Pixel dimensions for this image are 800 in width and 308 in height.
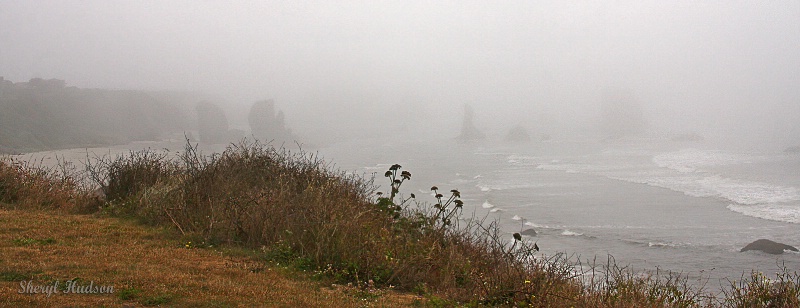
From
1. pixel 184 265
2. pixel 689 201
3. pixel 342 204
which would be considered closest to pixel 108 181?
pixel 342 204

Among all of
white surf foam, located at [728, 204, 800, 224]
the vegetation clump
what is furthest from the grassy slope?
white surf foam, located at [728, 204, 800, 224]

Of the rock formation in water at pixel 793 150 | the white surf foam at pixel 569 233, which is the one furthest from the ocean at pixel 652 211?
the rock formation in water at pixel 793 150

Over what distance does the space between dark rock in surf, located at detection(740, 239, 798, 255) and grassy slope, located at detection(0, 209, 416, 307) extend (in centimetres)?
2558

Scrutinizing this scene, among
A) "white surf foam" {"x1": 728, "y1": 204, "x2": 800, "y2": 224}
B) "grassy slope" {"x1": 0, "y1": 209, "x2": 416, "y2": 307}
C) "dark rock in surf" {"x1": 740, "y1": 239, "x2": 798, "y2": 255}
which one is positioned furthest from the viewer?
"white surf foam" {"x1": 728, "y1": 204, "x2": 800, "y2": 224}

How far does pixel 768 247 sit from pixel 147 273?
2824 centimetres

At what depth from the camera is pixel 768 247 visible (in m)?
26.2

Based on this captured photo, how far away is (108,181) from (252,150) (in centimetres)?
337

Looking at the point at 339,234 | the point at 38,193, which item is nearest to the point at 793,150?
the point at 339,234

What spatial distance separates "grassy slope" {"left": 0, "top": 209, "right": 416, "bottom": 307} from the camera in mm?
5473

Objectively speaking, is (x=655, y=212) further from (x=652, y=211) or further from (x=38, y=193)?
(x=38, y=193)

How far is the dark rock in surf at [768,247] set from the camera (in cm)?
2585

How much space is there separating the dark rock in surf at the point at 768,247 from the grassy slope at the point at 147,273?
25.6 metres

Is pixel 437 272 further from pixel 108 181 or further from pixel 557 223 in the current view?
pixel 557 223

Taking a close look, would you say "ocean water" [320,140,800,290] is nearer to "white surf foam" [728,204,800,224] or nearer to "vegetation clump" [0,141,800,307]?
"white surf foam" [728,204,800,224]
